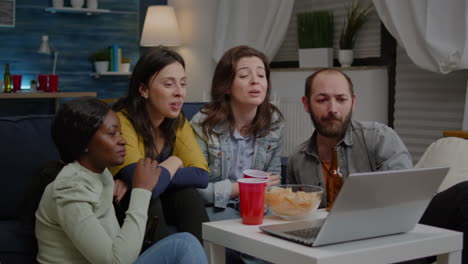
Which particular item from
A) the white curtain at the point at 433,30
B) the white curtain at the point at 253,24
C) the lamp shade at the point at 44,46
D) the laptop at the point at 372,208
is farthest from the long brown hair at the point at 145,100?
the lamp shade at the point at 44,46

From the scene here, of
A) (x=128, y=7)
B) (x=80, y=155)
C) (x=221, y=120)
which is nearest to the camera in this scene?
(x=80, y=155)

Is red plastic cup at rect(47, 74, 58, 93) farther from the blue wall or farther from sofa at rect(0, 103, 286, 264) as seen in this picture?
sofa at rect(0, 103, 286, 264)

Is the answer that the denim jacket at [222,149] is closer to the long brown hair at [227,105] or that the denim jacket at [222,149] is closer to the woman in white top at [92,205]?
the long brown hair at [227,105]

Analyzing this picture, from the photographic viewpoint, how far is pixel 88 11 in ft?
19.5

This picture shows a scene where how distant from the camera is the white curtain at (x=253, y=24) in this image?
16.8 ft

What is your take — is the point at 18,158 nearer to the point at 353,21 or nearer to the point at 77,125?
the point at 77,125

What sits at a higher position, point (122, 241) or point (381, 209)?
point (381, 209)

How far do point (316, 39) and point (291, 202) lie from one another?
324 centimetres

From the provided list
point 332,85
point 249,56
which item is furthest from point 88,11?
point 332,85

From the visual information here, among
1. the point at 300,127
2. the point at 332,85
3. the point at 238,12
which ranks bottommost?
the point at 300,127

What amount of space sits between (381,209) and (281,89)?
12.0ft

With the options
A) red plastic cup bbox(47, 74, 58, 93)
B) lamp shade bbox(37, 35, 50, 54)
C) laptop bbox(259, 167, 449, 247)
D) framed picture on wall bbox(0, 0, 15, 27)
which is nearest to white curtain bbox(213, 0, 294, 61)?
red plastic cup bbox(47, 74, 58, 93)

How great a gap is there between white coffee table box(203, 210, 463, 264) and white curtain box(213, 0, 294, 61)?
3.36 m

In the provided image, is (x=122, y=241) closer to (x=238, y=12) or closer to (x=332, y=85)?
(x=332, y=85)
